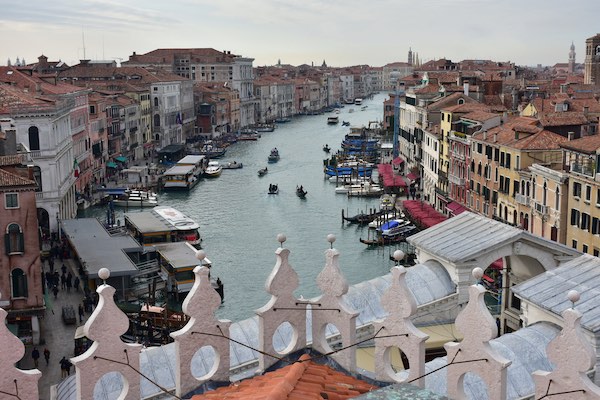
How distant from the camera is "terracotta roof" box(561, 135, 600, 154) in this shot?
63.1ft

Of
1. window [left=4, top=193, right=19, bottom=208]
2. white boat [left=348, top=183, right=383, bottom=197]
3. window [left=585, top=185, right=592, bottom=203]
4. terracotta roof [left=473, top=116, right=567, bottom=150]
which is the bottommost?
white boat [left=348, top=183, right=383, bottom=197]

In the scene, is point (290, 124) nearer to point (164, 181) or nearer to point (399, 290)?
point (164, 181)

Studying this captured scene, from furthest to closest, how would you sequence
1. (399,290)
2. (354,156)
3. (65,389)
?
1. (354,156)
2. (65,389)
3. (399,290)

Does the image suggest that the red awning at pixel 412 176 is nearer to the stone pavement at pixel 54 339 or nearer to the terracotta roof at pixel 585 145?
the terracotta roof at pixel 585 145

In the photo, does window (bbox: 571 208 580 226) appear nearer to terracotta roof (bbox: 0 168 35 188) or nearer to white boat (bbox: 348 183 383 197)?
terracotta roof (bbox: 0 168 35 188)

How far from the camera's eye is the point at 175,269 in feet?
69.2

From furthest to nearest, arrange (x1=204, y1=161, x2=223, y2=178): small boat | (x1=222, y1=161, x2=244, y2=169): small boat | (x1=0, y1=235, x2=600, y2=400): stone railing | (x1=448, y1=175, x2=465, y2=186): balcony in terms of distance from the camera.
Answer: (x1=222, y1=161, x2=244, y2=169): small boat → (x1=204, y1=161, x2=223, y2=178): small boat → (x1=448, y1=175, x2=465, y2=186): balcony → (x1=0, y1=235, x2=600, y2=400): stone railing

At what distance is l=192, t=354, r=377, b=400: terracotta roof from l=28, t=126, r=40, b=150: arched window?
845 inches

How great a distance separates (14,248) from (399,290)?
11738 mm

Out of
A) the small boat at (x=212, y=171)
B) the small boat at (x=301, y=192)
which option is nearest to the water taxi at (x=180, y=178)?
the small boat at (x=212, y=171)

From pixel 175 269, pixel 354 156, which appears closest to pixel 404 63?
pixel 354 156

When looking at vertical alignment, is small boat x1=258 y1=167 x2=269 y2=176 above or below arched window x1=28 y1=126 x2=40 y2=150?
below

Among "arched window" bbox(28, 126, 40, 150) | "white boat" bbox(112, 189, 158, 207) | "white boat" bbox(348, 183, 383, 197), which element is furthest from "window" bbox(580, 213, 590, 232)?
"white boat" bbox(112, 189, 158, 207)

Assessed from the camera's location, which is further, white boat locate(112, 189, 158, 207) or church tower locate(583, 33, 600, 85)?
church tower locate(583, 33, 600, 85)
